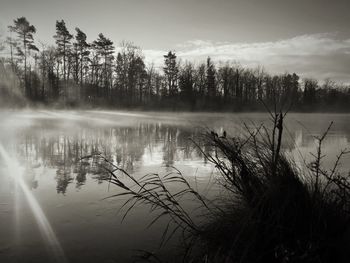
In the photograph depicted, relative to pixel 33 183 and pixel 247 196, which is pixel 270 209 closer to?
pixel 247 196

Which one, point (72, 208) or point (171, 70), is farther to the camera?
point (171, 70)

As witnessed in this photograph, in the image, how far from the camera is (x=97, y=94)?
57.4 m

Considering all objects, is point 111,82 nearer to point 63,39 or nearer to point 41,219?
point 63,39

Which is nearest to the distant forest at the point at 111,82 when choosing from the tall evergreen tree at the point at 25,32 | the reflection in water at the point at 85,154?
the tall evergreen tree at the point at 25,32

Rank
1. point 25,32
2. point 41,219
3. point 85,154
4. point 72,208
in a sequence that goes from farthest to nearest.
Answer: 1. point 25,32
2. point 85,154
3. point 72,208
4. point 41,219

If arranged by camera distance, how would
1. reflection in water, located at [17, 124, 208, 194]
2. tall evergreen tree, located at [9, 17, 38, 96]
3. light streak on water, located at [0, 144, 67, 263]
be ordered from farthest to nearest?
1. tall evergreen tree, located at [9, 17, 38, 96]
2. reflection in water, located at [17, 124, 208, 194]
3. light streak on water, located at [0, 144, 67, 263]

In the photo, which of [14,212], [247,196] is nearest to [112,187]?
[14,212]

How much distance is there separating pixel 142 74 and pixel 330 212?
64.1 metres

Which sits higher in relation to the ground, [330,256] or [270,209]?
[270,209]

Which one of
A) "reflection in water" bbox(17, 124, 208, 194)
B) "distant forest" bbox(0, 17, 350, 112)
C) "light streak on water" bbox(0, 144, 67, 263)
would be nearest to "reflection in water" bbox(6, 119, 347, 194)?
"reflection in water" bbox(17, 124, 208, 194)

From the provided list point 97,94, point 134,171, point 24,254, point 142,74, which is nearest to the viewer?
point 24,254

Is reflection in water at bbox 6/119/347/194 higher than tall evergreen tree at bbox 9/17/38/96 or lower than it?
lower

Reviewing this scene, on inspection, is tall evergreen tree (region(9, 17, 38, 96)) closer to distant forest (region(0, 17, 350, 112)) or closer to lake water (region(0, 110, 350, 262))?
distant forest (region(0, 17, 350, 112))

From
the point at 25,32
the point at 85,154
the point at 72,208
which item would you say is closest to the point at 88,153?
the point at 85,154
